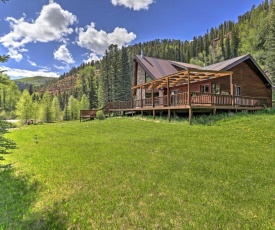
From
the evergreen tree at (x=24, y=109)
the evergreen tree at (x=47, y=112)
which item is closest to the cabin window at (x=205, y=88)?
A: the evergreen tree at (x=24, y=109)

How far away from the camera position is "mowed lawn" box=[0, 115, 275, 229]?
160 inches

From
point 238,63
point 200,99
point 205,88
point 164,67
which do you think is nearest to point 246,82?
point 238,63

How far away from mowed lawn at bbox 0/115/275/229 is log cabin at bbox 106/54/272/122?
6626mm

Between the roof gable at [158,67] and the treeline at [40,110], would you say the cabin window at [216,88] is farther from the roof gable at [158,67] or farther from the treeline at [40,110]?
the treeline at [40,110]

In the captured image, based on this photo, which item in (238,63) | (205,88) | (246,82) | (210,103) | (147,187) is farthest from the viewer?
(246,82)

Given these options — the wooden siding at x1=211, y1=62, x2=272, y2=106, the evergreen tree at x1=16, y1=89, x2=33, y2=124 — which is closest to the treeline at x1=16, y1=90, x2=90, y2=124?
the evergreen tree at x1=16, y1=89, x2=33, y2=124

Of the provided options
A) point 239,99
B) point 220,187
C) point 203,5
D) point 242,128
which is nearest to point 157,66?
point 203,5

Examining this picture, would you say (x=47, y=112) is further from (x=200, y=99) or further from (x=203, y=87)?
(x=200, y=99)

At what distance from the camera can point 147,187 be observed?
5238 mm

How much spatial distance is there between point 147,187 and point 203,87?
682 inches

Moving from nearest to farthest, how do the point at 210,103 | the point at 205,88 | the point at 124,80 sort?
the point at 210,103
the point at 205,88
the point at 124,80

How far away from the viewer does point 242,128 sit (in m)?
11.2

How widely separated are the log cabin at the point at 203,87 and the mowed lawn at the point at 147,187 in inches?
261

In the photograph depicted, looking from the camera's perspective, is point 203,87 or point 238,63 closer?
point 238,63
